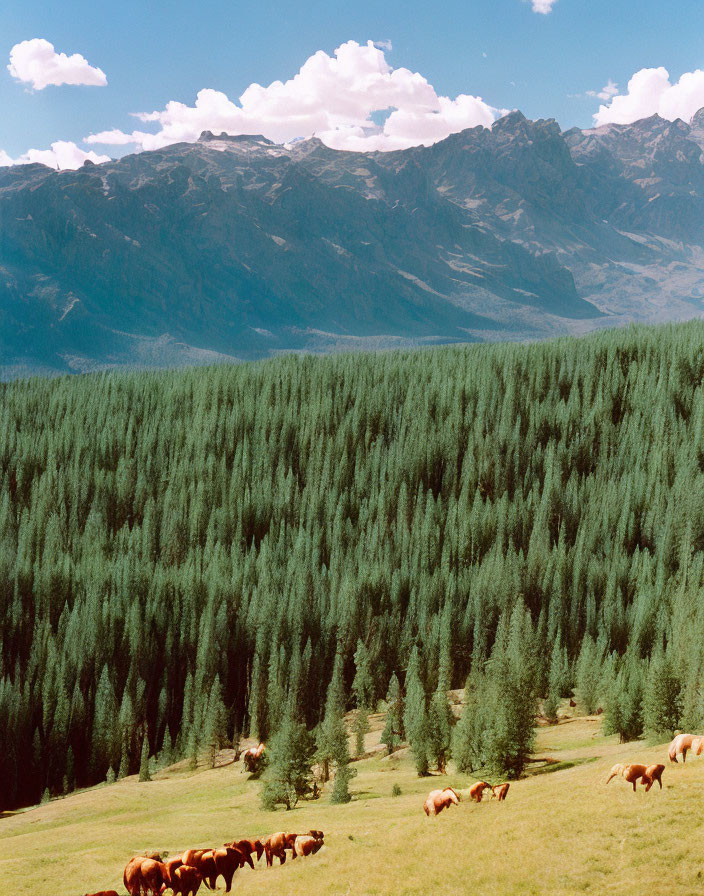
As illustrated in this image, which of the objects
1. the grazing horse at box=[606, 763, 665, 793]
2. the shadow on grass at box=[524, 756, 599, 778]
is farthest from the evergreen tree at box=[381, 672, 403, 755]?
the grazing horse at box=[606, 763, 665, 793]

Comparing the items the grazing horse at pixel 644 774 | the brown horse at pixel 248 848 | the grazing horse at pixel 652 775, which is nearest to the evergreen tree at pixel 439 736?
the brown horse at pixel 248 848

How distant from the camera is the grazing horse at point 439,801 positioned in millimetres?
29656

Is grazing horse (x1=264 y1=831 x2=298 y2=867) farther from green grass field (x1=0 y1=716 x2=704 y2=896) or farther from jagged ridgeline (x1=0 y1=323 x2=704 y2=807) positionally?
jagged ridgeline (x1=0 y1=323 x2=704 y2=807)

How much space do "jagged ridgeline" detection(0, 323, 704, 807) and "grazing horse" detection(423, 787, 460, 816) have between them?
1365 inches

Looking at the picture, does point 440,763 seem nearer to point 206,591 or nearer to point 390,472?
point 206,591

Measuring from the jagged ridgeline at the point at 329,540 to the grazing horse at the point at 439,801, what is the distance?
34.7m

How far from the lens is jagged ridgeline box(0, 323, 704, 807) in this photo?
10631 centimetres

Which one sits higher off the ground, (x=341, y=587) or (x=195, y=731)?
(x=341, y=587)

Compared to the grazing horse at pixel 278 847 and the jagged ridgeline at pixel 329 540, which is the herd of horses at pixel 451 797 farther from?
the jagged ridgeline at pixel 329 540

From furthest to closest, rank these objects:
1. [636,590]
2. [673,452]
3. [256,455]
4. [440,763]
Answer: [256,455] → [673,452] → [636,590] → [440,763]

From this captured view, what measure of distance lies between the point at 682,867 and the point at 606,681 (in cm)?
5265

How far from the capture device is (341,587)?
122 m

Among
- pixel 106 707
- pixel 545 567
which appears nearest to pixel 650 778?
pixel 106 707

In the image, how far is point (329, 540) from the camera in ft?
464
